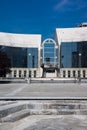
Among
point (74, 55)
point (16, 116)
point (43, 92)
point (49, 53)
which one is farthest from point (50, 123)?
point (74, 55)

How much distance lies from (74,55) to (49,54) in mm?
10537

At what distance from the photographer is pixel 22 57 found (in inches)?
4323

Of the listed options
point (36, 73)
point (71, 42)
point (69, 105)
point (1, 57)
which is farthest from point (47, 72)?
point (69, 105)

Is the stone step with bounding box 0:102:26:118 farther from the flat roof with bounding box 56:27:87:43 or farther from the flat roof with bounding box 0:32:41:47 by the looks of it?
the flat roof with bounding box 0:32:41:47

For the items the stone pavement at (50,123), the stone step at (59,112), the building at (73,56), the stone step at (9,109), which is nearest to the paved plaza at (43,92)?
the stone step at (59,112)

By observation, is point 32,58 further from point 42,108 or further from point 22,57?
point 42,108

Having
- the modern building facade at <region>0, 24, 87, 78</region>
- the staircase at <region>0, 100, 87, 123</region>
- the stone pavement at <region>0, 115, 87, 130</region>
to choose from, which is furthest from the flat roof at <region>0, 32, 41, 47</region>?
the stone pavement at <region>0, 115, 87, 130</region>

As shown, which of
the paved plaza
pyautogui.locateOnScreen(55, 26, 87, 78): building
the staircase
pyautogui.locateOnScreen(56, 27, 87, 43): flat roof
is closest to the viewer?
the staircase

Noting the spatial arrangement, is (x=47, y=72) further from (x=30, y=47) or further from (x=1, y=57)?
(x=1, y=57)

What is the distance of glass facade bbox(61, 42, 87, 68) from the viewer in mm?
102375

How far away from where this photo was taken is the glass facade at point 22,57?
4281 inches

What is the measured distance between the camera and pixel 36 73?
10875cm

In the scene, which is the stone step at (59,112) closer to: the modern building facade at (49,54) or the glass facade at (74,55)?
the modern building facade at (49,54)

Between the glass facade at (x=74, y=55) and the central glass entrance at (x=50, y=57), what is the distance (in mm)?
3906
